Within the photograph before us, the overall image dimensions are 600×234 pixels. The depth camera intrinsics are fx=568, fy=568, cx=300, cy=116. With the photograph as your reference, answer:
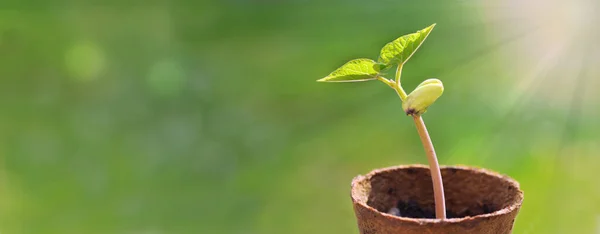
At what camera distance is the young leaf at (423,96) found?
745 mm

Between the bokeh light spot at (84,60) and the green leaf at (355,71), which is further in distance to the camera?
the bokeh light spot at (84,60)

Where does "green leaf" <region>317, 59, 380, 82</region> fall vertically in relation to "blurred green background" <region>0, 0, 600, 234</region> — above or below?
above

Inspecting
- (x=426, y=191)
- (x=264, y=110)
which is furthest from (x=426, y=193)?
(x=264, y=110)

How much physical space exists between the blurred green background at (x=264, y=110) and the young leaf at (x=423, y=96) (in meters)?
0.58

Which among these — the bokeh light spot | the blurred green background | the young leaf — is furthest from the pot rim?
the bokeh light spot

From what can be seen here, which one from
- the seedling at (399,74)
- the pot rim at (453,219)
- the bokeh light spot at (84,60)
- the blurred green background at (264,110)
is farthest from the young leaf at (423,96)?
the bokeh light spot at (84,60)

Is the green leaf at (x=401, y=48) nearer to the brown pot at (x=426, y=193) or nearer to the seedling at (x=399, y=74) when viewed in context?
the seedling at (x=399, y=74)

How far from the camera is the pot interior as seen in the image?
89 centimetres

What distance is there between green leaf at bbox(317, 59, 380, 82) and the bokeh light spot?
79 centimetres

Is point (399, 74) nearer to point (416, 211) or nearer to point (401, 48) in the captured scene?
point (401, 48)

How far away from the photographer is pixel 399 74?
0.79 m

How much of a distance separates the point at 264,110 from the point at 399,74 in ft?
2.12

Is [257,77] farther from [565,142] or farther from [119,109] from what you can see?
[565,142]

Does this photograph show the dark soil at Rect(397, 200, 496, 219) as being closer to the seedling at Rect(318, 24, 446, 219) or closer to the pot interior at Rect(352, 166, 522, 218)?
the pot interior at Rect(352, 166, 522, 218)
